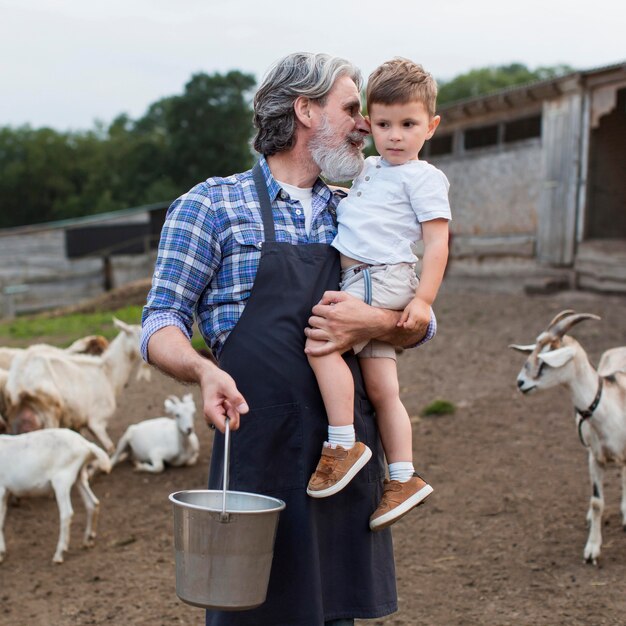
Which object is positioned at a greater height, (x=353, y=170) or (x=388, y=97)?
(x=388, y=97)

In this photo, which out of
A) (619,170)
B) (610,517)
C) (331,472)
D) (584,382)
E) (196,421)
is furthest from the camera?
(619,170)

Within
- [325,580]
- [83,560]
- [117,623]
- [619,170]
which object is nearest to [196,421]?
[83,560]

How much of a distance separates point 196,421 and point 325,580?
6710 millimetres

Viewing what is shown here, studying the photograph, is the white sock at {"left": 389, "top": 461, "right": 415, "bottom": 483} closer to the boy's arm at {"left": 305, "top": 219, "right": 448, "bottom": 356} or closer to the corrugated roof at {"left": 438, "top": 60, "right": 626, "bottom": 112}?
the boy's arm at {"left": 305, "top": 219, "right": 448, "bottom": 356}

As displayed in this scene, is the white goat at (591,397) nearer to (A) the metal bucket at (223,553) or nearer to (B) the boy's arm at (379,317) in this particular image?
(B) the boy's arm at (379,317)

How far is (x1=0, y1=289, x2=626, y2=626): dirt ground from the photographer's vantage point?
4676mm

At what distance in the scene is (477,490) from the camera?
21.1 ft

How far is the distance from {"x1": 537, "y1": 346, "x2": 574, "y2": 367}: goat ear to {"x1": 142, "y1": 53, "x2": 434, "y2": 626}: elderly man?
2996 mm

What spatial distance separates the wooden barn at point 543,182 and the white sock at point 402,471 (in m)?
10.5

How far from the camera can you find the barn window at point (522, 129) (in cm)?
1473

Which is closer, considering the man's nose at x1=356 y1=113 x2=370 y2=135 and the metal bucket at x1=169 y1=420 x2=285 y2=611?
the metal bucket at x1=169 y1=420 x2=285 y2=611

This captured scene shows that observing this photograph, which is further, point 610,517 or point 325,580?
point 610,517

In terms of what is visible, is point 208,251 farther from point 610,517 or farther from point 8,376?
point 8,376

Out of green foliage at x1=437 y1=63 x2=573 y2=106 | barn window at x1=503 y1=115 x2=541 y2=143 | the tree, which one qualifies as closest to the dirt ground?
barn window at x1=503 y1=115 x2=541 y2=143
